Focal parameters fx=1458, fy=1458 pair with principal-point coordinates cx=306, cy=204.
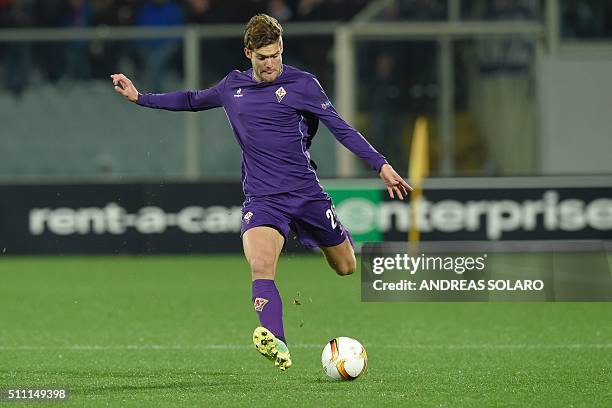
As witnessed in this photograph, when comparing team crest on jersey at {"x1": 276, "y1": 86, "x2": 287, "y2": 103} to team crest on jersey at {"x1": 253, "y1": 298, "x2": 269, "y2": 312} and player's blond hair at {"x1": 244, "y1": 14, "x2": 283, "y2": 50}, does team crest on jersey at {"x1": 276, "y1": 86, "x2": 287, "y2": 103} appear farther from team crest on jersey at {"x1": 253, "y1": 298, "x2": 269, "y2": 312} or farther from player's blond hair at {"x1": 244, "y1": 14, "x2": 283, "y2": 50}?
team crest on jersey at {"x1": 253, "y1": 298, "x2": 269, "y2": 312}

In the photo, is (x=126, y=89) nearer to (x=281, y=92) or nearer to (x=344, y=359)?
(x=281, y=92)

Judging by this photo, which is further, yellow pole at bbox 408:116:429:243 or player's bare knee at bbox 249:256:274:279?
yellow pole at bbox 408:116:429:243

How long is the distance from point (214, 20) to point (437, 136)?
10.2ft

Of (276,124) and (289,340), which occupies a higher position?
(276,124)

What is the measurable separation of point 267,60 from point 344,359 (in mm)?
1584

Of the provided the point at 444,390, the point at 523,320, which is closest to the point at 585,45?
the point at 523,320

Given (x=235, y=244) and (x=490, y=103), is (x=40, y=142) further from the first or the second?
(x=490, y=103)

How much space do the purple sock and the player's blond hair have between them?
3.97 ft

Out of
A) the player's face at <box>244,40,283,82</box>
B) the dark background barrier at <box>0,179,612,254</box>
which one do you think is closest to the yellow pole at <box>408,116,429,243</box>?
the dark background barrier at <box>0,179,612,254</box>

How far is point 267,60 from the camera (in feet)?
24.7

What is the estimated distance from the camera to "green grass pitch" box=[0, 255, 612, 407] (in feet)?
23.4

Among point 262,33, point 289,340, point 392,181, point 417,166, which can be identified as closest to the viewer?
point 392,181

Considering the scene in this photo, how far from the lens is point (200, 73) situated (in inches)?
698

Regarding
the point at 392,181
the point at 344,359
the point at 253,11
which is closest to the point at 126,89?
the point at 392,181
